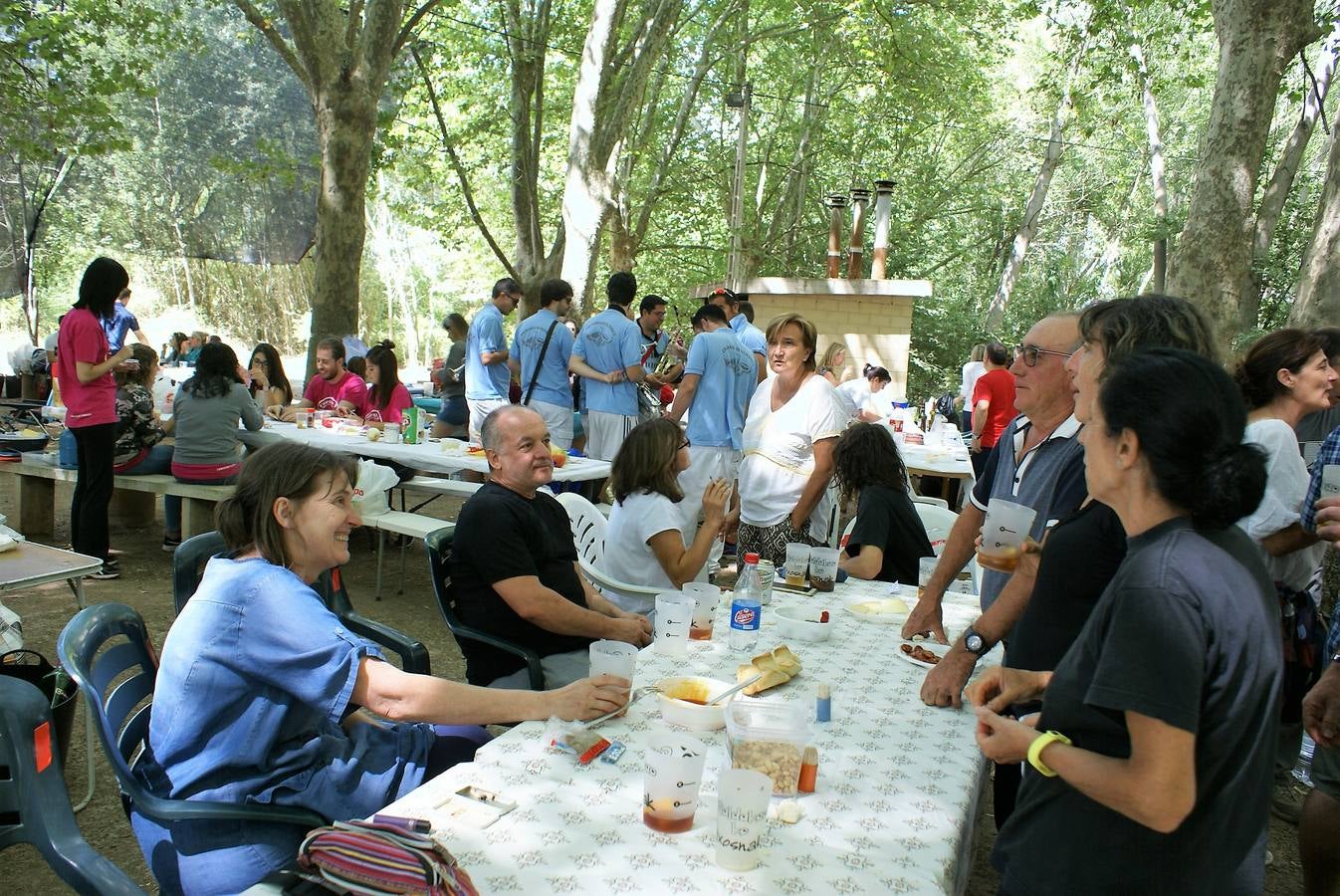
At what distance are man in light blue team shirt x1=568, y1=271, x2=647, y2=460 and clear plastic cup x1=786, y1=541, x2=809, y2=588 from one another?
3.90m

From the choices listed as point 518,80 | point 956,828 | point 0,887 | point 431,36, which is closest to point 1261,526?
point 956,828

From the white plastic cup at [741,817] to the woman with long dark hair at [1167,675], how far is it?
1.45 ft

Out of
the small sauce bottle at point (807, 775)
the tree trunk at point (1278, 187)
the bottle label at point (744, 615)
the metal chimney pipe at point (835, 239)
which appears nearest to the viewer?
the small sauce bottle at point (807, 775)

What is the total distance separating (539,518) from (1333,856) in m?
2.45

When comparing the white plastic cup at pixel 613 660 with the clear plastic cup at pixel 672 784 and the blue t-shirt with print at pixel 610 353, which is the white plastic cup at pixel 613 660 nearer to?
the clear plastic cup at pixel 672 784

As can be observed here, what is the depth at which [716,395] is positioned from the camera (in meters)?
6.44

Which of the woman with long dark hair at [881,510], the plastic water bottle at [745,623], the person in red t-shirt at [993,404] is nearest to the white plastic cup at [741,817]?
the plastic water bottle at [745,623]

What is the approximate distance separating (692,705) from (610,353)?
5.45 m

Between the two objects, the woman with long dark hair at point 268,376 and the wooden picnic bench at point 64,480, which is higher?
the woman with long dark hair at point 268,376

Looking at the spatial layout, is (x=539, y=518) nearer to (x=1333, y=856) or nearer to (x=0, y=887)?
(x=0, y=887)

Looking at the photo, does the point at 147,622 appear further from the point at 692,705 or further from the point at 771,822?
the point at 771,822

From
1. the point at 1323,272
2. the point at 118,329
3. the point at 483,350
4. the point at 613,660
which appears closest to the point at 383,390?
the point at 483,350

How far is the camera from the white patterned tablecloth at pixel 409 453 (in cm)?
607

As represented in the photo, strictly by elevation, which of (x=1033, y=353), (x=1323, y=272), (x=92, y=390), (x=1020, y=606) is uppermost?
(x=1323, y=272)
